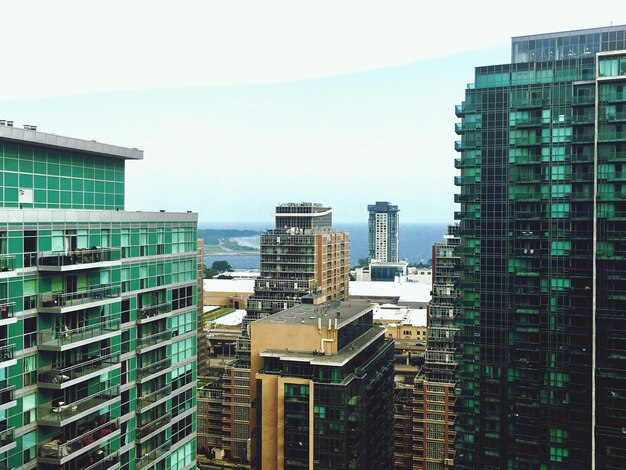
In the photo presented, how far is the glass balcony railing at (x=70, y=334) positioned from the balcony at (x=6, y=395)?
5.96 ft

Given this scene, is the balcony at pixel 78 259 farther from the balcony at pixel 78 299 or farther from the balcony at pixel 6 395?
the balcony at pixel 6 395

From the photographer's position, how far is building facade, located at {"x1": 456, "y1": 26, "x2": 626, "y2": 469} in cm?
4116

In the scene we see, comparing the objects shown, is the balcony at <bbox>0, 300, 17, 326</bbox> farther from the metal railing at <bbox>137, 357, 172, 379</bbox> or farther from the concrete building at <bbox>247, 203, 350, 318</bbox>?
the concrete building at <bbox>247, 203, 350, 318</bbox>

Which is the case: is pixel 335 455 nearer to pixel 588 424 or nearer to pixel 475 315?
pixel 475 315

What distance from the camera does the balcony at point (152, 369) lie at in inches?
1121

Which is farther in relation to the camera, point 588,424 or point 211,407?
point 211,407

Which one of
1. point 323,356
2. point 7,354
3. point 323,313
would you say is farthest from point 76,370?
point 323,313

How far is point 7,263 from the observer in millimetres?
21328

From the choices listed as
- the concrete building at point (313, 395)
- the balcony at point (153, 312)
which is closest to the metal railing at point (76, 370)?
Answer: the balcony at point (153, 312)

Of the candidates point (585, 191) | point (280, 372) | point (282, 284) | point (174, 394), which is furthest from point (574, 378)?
point (282, 284)

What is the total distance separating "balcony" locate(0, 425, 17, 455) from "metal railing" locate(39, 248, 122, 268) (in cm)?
527

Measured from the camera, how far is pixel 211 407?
7088 centimetres

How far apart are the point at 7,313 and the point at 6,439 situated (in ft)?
12.9

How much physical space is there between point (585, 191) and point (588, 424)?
48.0 feet
